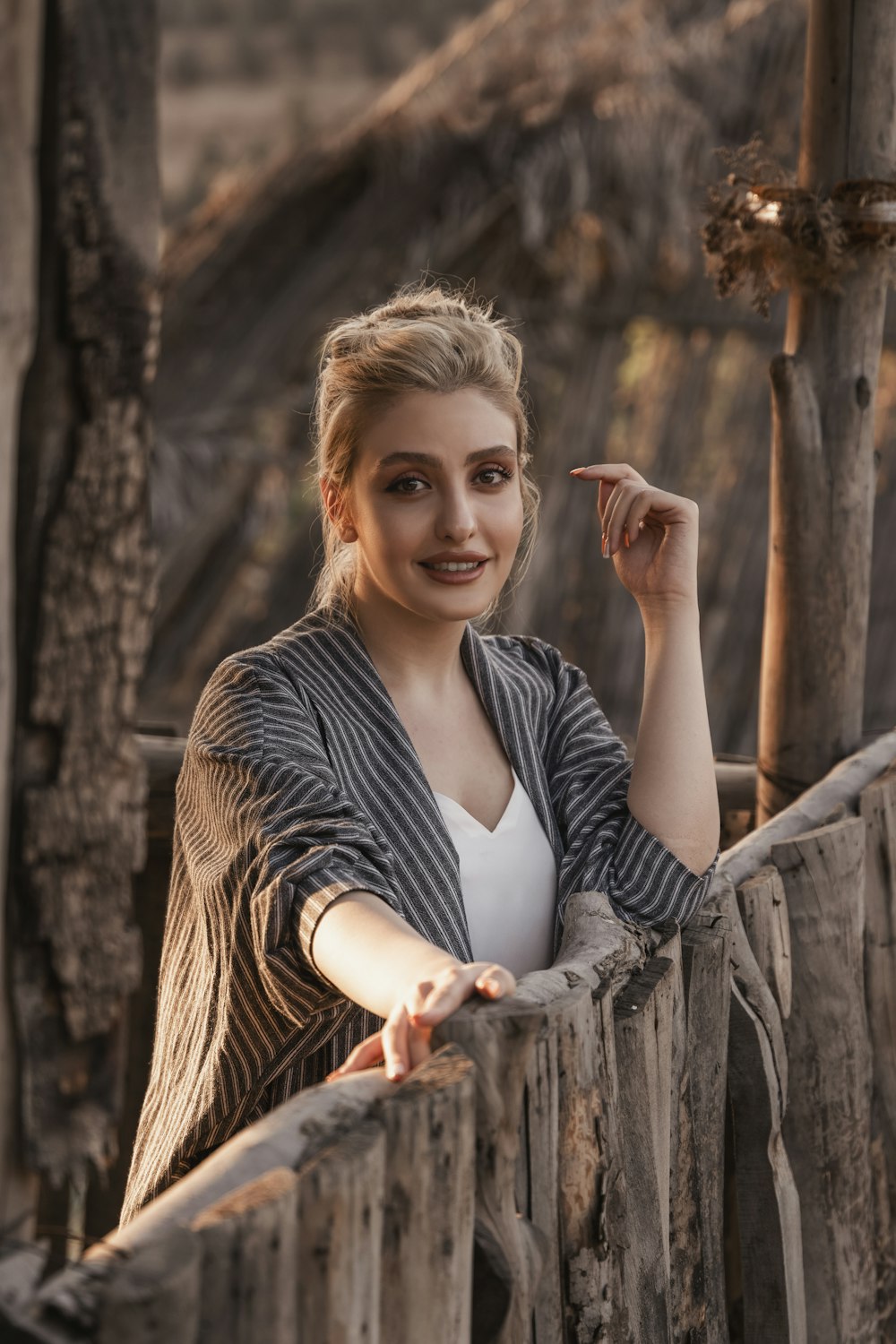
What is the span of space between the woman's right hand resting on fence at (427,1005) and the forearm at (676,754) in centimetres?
56

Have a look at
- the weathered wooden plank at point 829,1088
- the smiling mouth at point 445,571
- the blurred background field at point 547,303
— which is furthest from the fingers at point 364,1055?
the blurred background field at point 547,303

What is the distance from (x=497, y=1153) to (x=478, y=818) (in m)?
0.67

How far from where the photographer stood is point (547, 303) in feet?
18.4

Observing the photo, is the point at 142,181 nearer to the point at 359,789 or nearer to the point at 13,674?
the point at 13,674

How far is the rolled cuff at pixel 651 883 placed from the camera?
178 centimetres

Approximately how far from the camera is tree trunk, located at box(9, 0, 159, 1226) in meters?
0.99

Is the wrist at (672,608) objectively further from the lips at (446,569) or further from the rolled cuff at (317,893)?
the rolled cuff at (317,893)

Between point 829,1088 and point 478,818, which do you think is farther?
point 829,1088

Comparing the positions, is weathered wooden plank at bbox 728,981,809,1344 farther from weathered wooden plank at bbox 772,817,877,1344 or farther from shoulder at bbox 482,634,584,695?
shoulder at bbox 482,634,584,695

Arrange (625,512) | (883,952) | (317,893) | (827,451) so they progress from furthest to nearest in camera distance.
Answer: (827,451)
(883,952)
(625,512)
(317,893)

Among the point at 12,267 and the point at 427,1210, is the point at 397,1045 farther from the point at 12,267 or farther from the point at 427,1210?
the point at 12,267

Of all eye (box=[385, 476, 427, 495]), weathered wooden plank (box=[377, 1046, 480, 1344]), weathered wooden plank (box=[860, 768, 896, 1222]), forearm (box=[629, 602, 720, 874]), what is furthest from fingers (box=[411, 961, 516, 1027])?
weathered wooden plank (box=[860, 768, 896, 1222])

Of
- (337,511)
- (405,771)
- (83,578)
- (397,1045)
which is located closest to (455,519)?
(337,511)

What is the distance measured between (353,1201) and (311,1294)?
7 centimetres
